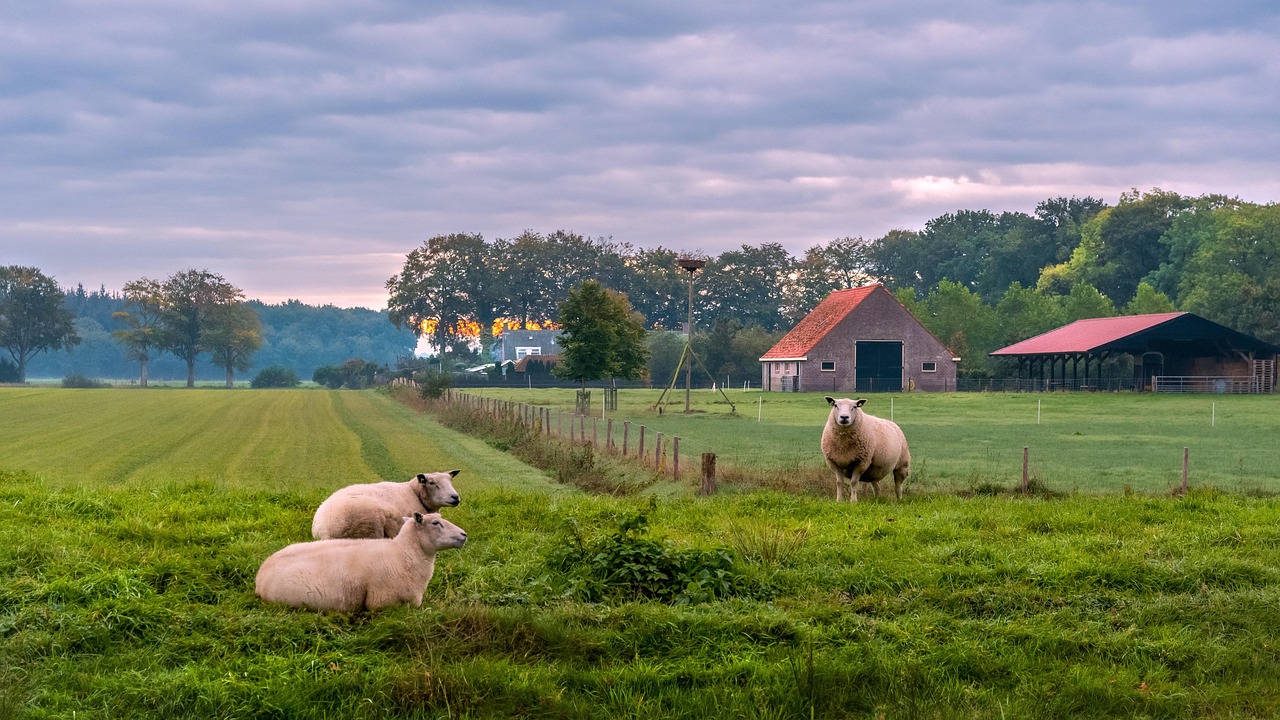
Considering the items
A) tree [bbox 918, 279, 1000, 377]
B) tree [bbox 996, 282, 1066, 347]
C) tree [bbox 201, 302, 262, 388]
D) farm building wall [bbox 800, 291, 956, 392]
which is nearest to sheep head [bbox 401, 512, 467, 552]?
farm building wall [bbox 800, 291, 956, 392]

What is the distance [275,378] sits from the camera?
13475 centimetres

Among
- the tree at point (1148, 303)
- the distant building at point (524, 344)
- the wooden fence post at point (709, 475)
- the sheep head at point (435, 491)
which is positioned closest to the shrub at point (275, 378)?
the distant building at point (524, 344)

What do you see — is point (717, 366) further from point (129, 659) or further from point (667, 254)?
point (129, 659)

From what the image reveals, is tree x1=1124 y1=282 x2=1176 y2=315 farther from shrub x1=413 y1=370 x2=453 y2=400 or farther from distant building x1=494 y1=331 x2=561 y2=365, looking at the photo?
distant building x1=494 y1=331 x2=561 y2=365

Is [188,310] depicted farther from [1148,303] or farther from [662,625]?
[662,625]

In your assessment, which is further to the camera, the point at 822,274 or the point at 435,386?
the point at 822,274

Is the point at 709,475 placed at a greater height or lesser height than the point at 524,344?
lesser

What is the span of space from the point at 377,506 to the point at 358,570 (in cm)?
246

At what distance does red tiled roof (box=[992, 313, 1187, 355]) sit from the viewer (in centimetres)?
7644

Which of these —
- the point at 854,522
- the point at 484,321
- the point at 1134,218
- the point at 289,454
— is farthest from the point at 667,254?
the point at 854,522

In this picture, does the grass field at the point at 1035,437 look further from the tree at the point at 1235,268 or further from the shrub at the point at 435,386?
the tree at the point at 1235,268

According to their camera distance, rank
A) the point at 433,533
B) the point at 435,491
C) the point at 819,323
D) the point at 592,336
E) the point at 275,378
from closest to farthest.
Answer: the point at 433,533 < the point at 435,491 < the point at 592,336 < the point at 819,323 < the point at 275,378

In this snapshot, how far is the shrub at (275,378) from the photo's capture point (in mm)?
133875

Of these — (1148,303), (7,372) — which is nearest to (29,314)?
(7,372)
